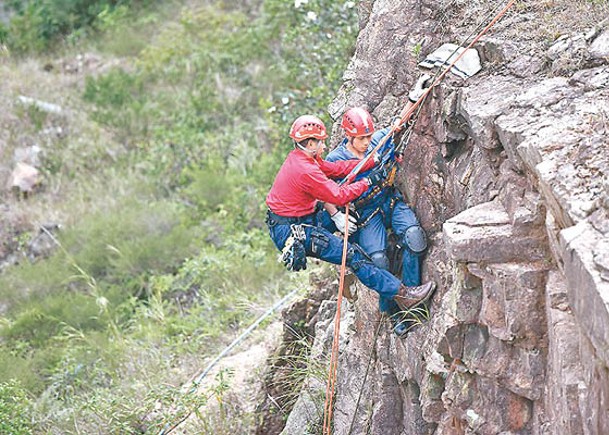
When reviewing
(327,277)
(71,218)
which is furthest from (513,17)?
(71,218)

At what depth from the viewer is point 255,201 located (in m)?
12.6

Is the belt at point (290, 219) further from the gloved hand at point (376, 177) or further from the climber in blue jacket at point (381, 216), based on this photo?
the gloved hand at point (376, 177)

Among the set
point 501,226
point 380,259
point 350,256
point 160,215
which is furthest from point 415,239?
point 160,215

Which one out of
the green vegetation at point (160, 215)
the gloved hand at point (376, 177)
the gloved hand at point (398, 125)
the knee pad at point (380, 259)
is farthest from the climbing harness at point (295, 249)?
the green vegetation at point (160, 215)

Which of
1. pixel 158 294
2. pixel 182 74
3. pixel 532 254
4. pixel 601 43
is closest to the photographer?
pixel 532 254

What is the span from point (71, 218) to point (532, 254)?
10649 mm

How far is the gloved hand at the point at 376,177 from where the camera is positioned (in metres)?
5.40

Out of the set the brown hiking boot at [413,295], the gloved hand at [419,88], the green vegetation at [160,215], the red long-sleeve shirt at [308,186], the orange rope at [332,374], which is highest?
the gloved hand at [419,88]

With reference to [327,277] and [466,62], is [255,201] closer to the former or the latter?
[327,277]

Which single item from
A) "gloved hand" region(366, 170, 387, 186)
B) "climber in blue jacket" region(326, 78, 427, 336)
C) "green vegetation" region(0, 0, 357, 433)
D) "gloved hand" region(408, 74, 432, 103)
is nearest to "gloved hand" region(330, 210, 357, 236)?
"climber in blue jacket" region(326, 78, 427, 336)

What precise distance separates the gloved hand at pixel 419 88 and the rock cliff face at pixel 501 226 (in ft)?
0.25

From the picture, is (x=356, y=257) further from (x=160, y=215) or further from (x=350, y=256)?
(x=160, y=215)

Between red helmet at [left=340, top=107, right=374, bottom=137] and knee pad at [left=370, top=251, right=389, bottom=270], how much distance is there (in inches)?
29.5

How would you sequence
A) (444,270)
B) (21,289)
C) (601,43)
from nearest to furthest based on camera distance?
(601,43), (444,270), (21,289)
